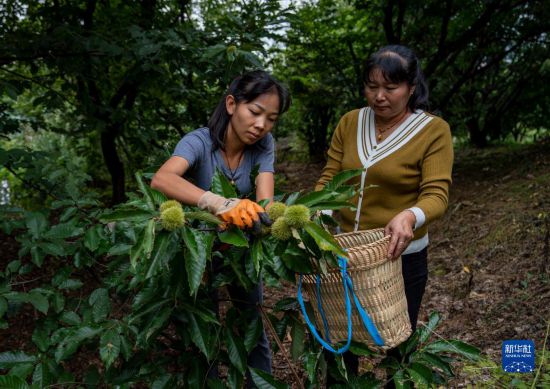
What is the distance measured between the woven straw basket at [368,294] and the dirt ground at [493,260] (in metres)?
1.24

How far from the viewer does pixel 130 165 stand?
5004 millimetres

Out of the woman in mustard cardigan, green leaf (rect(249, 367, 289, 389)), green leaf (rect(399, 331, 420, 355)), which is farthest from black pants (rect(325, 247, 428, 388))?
green leaf (rect(249, 367, 289, 389))

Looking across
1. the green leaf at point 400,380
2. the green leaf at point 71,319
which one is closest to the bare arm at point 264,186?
the green leaf at point 400,380

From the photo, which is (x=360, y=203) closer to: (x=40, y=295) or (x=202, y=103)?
(x=40, y=295)

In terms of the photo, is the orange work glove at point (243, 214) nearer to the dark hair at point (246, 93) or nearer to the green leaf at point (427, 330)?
the dark hair at point (246, 93)

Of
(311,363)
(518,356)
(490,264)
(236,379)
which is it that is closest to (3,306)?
(236,379)

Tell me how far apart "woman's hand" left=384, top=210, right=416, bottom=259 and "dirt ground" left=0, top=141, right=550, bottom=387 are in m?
1.37

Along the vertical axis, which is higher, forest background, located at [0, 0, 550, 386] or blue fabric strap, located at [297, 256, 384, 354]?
forest background, located at [0, 0, 550, 386]

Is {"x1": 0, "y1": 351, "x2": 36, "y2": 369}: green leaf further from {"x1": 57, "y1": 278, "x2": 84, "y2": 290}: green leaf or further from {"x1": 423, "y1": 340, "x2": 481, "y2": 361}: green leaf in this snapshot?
{"x1": 423, "y1": 340, "x2": 481, "y2": 361}: green leaf

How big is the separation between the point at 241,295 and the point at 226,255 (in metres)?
0.58

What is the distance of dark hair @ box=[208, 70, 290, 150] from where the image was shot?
1717 mm

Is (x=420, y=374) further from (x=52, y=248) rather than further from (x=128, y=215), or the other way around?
(x=52, y=248)

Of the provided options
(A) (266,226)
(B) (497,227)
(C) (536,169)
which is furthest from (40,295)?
(C) (536,169)

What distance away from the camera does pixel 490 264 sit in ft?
12.1
